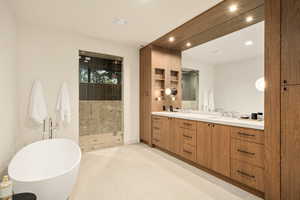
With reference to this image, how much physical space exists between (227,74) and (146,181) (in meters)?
2.47

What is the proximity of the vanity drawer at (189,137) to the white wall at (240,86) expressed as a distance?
86 cm

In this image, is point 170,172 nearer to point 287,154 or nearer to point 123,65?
point 287,154

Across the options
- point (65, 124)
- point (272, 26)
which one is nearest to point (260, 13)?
point (272, 26)

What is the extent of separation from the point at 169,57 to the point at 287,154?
3.10 metres

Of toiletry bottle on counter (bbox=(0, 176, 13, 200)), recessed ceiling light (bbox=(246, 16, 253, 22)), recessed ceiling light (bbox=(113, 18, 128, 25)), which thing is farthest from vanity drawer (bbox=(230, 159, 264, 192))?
recessed ceiling light (bbox=(113, 18, 128, 25))

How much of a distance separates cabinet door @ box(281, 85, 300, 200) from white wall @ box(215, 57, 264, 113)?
2.14 ft

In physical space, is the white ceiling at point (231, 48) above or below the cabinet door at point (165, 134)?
above

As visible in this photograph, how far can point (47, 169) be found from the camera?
239 cm

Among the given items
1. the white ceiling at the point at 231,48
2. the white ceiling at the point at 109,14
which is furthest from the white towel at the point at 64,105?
the white ceiling at the point at 231,48

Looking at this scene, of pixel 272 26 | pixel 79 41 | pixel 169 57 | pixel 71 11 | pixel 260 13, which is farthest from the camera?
pixel 169 57

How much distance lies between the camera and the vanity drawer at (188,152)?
2659 mm

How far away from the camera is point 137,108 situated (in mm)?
4234

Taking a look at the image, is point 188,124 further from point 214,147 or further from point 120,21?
point 120,21

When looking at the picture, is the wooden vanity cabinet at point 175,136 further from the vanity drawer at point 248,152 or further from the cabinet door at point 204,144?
the vanity drawer at point 248,152
